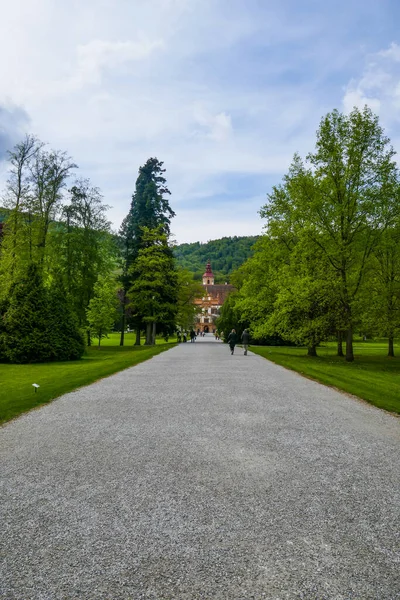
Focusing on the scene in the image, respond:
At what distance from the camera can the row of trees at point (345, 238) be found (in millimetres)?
24188

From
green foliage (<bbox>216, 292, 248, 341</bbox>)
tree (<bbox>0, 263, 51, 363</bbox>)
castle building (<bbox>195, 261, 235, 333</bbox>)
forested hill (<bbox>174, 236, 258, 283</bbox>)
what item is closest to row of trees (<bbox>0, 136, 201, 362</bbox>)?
tree (<bbox>0, 263, 51, 363</bbox>)

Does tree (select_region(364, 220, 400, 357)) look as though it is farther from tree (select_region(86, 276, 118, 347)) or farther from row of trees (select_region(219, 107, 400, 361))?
tree (select_region(86, 276, 118, 347))

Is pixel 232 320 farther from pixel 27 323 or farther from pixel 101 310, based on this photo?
pixel 27 323

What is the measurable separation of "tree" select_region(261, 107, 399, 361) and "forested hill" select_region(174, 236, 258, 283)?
126926 millimetres

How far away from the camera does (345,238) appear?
994 inches

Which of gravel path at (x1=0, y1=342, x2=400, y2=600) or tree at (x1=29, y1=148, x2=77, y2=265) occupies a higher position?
tree at (x1=29, y1=148, x2=77, y2=265)

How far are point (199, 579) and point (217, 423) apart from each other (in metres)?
4.70

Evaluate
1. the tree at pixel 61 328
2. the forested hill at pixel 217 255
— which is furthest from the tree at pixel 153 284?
the forested hill at pixel 217 255

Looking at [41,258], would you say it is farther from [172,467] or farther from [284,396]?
[172,467]

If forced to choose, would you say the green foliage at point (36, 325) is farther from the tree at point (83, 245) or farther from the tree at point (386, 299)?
the tree at point (386, 299)

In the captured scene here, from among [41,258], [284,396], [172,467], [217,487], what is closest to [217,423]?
[172,467]

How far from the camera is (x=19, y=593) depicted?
110 inches

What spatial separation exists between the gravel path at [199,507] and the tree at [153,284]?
32.5m

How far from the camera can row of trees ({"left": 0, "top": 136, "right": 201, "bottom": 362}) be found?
23000 millimetres
